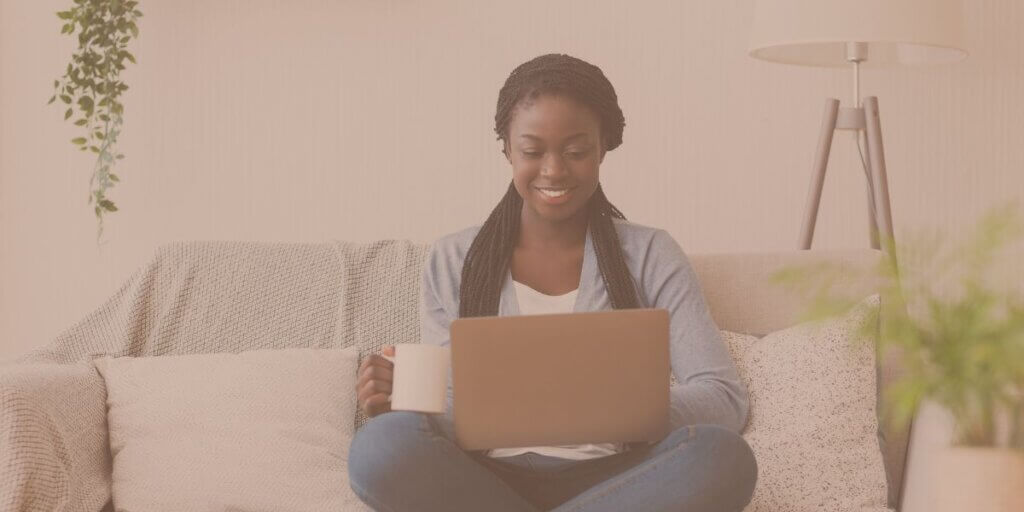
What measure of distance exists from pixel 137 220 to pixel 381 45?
28.2 inches

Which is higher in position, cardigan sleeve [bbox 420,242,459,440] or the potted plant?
the potted plant

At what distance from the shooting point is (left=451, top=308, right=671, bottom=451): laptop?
1614mm

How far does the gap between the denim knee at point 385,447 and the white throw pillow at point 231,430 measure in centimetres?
23

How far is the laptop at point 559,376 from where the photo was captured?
63.6 inches

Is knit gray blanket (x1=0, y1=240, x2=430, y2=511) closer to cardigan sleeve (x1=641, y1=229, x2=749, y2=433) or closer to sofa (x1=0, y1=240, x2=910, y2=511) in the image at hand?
sofa (x1=0, y1=240, x2=910, y2=511)

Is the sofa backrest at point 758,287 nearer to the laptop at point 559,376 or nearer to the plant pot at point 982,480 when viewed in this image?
the laptop at point 559,376

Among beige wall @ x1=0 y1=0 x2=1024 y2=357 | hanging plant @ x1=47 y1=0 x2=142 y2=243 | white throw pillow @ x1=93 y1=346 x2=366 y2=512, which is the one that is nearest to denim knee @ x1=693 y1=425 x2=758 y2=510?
white throw pillow @ x1=93 y1=346 x2=366 y2=512

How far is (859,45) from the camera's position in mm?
2650

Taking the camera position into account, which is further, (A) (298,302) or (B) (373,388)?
(A) (298,302)

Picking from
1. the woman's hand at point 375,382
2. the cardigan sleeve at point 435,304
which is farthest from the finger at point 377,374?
the cardigan sleeve at point 435,304

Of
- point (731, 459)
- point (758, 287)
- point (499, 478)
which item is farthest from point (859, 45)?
point (499, 478)

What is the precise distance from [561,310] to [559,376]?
519 mm

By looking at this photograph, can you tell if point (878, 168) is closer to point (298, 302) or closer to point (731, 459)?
point (731, 459)

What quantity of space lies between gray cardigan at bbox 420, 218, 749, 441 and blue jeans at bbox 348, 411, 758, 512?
0.32 ft
